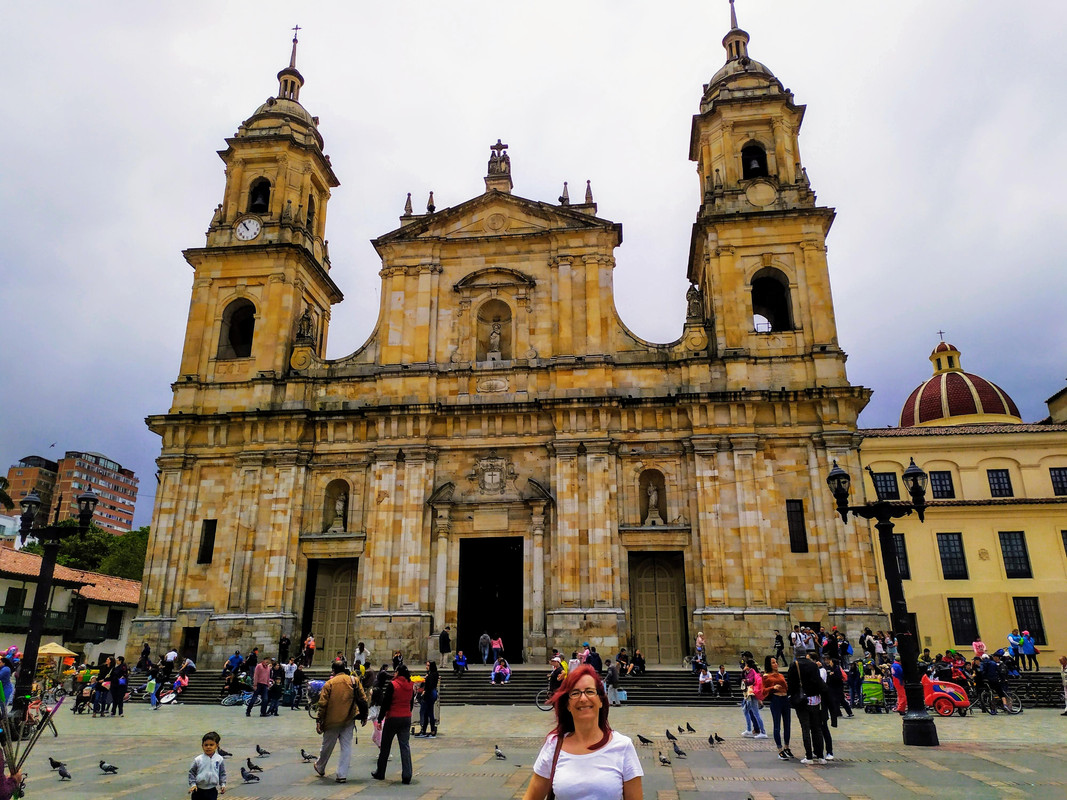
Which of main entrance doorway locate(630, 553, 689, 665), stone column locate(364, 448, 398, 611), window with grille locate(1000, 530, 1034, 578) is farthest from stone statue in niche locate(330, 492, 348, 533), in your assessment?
window with grille locate(1000, 530, 1034, 578)

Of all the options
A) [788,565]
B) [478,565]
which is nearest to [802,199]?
[788,565]

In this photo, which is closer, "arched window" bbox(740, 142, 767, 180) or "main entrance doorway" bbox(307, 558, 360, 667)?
"main entrance doorway" bbox(307, 558, 360, 667)

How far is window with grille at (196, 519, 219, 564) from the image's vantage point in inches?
1155

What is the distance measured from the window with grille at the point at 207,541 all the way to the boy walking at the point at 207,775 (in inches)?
925

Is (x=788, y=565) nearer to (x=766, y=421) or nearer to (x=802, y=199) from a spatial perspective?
(x=766, y=421)

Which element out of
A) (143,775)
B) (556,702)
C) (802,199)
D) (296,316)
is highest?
(802,199)

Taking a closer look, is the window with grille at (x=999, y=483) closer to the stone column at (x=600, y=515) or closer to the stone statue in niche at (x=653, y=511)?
the stone statue in niche at (x=653, y=511)

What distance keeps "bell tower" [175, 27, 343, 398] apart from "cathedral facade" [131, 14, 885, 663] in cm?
15

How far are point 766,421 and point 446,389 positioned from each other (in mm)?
12220

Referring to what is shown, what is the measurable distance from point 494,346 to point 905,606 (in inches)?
766

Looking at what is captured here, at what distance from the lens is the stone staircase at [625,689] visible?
70.4 feet

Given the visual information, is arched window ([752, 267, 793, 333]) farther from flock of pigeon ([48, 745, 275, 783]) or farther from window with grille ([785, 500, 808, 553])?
flock of pigeon ([48, 745, 275, 783])

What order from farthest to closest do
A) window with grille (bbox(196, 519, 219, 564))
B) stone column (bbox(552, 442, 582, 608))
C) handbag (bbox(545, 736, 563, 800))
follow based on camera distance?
1. window with grille (bbox(196, 519, 219, 564))
2. stone column (bbox(552, 442, 582, 608))
3. handbag (bbox(545, 736, 563, 800))

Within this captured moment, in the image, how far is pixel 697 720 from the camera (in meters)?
18.2
